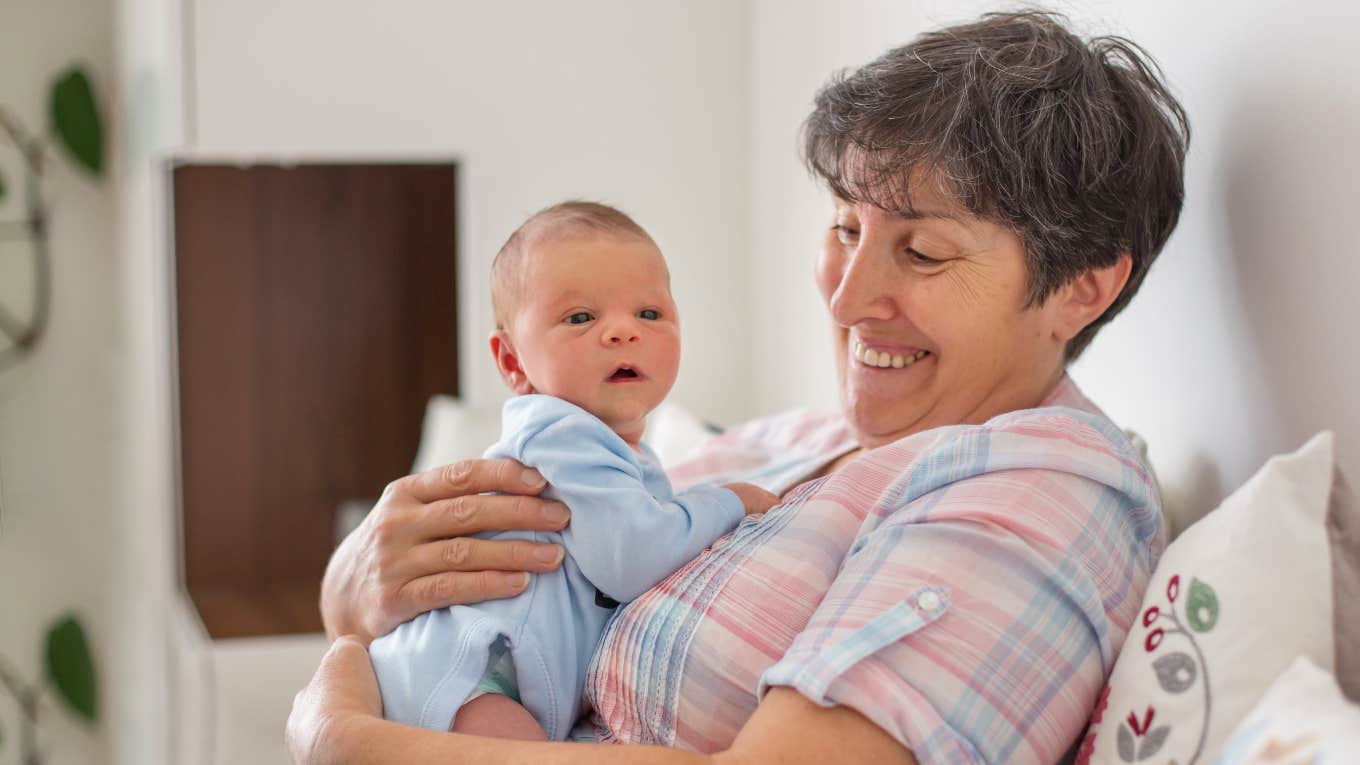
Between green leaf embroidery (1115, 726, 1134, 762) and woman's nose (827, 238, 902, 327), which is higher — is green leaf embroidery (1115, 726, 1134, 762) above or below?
below

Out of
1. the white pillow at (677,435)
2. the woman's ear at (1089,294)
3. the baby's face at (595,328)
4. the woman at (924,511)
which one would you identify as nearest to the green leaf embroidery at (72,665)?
the white pillow at (677,435)

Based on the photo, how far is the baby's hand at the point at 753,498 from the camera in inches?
51.8

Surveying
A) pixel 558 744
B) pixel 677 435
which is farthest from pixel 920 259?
pixel 677 435

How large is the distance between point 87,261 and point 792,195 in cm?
218

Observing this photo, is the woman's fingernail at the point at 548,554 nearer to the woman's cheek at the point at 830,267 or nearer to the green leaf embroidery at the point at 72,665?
the woman's cheek at the point at 830,267

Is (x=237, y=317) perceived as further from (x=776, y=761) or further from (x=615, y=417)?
(x=776, y=761)

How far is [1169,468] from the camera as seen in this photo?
60.9 inches

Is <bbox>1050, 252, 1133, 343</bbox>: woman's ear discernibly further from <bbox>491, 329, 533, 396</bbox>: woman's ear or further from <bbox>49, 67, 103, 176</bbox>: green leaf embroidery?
<bbox>49, 67, 103, 176</bbox>: green leaf embroidery

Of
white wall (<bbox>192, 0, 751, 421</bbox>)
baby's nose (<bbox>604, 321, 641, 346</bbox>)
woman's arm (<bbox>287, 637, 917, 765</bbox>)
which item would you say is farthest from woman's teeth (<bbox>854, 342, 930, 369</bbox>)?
white wall (<bbox>192, 0, 751, 421</bbox>)

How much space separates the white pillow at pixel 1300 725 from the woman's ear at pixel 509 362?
74 cm

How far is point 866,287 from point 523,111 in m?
1.82

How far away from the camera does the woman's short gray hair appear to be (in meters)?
1.30

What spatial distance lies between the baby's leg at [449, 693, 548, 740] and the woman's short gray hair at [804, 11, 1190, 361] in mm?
627

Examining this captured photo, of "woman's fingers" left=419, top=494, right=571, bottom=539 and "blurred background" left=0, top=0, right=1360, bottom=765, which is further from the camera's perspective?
"blurred background" left=0, top=0, right=1360, bottom=765
